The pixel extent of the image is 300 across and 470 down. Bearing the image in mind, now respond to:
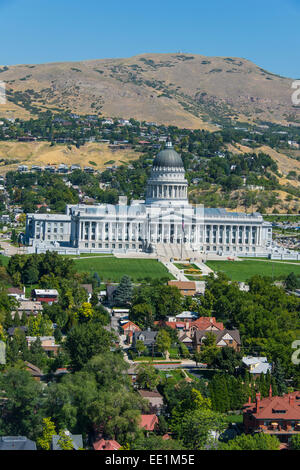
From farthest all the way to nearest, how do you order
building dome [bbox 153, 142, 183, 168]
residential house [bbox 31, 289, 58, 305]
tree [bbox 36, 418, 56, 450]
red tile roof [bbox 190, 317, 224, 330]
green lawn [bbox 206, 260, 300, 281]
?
building dome [bbox 153, 142, 183, 168], green lawn [bbox 206, 260, 300, 281], residential house [bbox 31, 289, 58, 305], red tile roof [bbox 190, 317, 224, 330], tree [bbox 36, 418, 56, 450]

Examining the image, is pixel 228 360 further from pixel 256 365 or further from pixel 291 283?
pixel 291 283

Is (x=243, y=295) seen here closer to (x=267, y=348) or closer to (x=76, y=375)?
(x=267, y=348)

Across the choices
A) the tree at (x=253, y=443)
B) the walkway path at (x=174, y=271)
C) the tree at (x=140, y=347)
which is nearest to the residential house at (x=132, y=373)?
the tree at (x=140, y=347)

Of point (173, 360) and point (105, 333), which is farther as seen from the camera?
point (173, 360)

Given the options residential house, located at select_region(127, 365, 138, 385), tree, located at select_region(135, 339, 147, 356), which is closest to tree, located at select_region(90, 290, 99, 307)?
tree, located at select_region(135, 339, 147, 356)

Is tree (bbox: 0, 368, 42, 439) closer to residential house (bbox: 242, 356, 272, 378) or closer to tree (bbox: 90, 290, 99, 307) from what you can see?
residential house (bbox: 242, 356, 272, 378)

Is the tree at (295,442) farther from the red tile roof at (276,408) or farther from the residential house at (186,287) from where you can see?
the residential house at (186,287)
